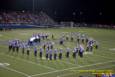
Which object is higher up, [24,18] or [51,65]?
[24,18]

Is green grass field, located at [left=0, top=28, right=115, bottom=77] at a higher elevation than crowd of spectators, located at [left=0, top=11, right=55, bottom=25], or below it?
below

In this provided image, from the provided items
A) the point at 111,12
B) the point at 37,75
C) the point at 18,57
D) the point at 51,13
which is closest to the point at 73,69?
the point at 37,75

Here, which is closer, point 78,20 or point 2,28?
point 2,28

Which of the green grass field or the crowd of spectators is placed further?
the crowd of spectators

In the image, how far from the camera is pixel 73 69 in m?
21.1

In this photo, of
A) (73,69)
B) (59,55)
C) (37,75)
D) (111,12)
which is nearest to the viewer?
(37,75)

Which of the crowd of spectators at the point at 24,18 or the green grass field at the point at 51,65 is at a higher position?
the crowd of spectators at the point at 24,18

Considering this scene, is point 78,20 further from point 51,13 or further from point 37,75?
point 37,75

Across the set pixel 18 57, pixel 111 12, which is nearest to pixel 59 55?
pixel 18 57

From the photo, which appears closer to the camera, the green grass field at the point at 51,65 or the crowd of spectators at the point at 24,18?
the green grass field at the point at 51,65

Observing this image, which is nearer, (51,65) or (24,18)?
(51,65)

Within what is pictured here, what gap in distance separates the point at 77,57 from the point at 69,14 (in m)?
48.8

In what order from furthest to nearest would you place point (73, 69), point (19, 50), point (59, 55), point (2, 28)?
point (2, 28) → point (19, 50) → point (59, 55) → point (73, 69)

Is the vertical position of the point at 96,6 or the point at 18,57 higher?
the point at 96,6
